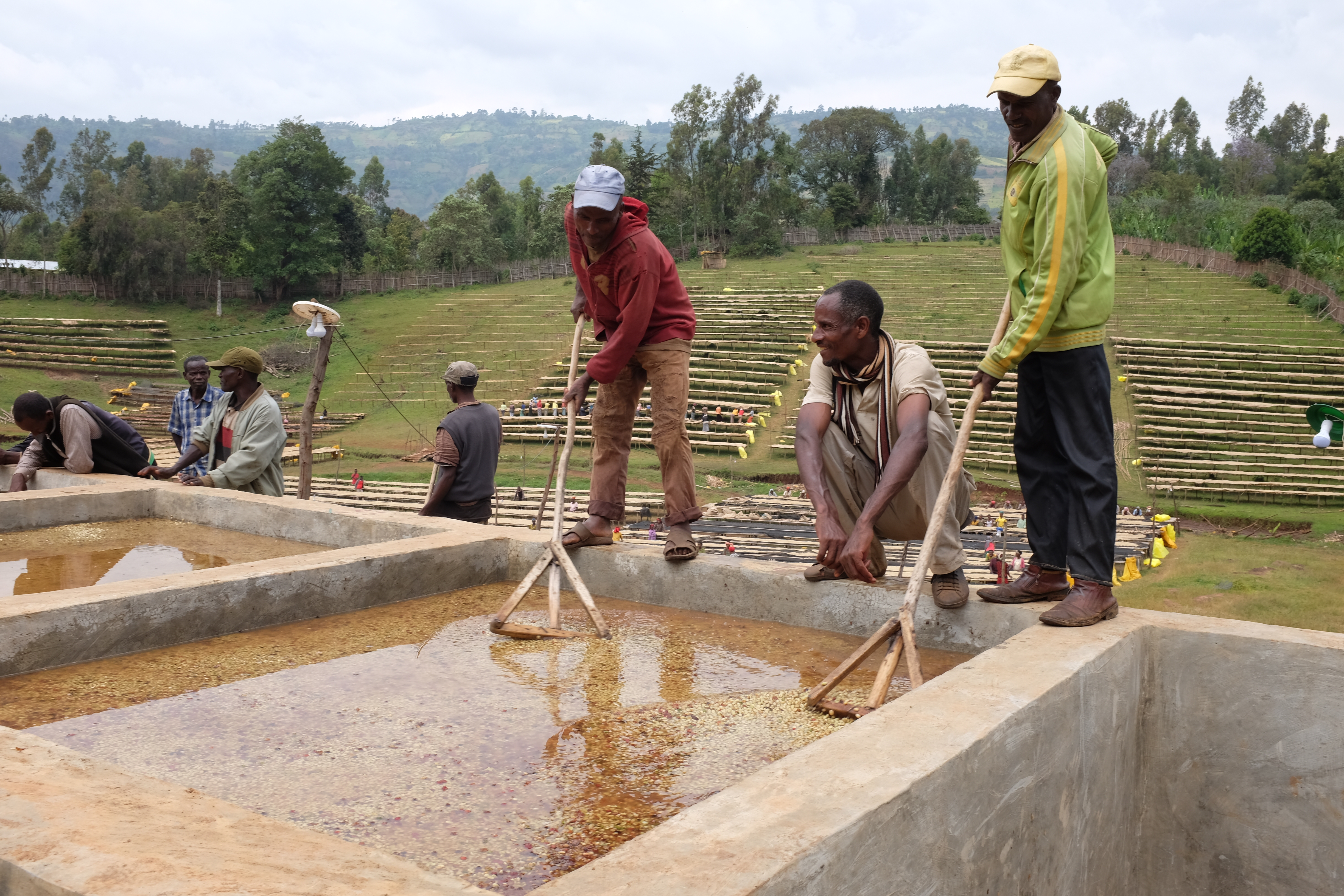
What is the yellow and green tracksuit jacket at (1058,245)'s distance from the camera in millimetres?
2898

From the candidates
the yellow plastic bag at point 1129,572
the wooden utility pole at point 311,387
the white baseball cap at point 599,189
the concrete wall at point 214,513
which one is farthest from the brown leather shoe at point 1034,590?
the yellow plastic bag at point 1129,572

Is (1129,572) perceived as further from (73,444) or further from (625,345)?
(73,444)

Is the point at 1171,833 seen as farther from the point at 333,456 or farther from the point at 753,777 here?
the point at 333,456

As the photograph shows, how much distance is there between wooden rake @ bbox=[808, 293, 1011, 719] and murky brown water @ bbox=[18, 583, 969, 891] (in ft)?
0.27

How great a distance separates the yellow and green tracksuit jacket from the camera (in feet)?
9.51

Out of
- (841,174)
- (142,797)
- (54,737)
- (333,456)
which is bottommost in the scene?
(333,456)

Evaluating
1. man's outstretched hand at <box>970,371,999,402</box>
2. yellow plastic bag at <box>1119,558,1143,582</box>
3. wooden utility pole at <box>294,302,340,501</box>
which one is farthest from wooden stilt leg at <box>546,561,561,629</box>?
yellow plastic bag at <box>1119,558,1143,582</box>

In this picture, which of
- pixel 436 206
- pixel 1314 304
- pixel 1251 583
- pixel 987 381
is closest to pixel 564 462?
pixel 987 381

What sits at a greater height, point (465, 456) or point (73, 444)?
point (465, 456)

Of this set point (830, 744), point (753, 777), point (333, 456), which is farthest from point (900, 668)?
point (333, 456)

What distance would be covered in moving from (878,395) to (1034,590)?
0.76 meters

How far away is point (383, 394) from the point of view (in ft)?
71.4

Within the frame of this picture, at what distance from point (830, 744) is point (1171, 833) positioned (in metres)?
1.43

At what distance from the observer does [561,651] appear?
326 centimetres
